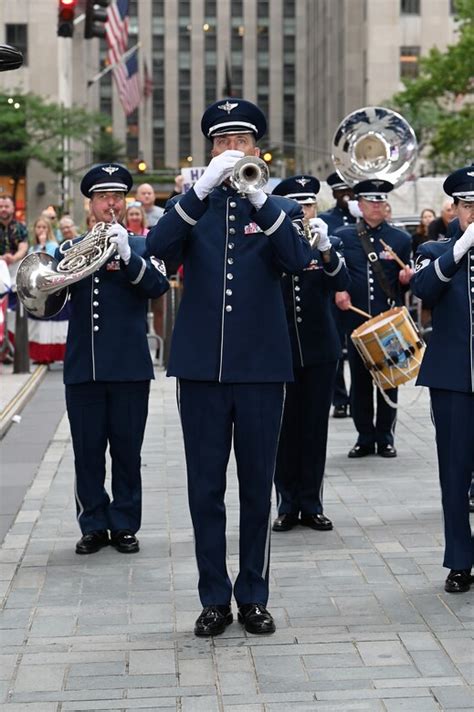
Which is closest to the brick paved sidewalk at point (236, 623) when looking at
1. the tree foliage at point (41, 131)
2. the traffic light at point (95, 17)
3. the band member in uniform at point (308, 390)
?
the band member in uniform at point (308, 390)

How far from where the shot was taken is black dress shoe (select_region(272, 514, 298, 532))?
8.51 meters

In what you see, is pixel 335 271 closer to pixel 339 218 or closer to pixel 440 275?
pixel 440 275

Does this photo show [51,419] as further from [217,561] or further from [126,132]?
[126,132]

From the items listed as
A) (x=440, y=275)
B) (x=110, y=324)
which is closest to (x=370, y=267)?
(x=110, y=324)

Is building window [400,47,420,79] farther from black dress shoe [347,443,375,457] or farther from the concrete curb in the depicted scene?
black dress shoe [347,443,375,457]

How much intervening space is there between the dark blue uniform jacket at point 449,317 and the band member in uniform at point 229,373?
93 centimetres

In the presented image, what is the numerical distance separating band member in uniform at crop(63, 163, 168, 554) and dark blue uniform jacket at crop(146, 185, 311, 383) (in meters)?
1.64

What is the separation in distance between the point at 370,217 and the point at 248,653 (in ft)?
19.3

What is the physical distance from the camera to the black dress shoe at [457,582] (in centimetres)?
687

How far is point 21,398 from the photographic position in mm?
14906

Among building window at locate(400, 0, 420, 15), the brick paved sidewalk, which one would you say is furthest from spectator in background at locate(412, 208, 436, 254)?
building window at locate(400, 0, 420, 15)

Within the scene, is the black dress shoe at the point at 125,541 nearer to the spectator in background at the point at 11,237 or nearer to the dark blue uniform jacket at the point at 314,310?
the dark blue uniform jacket at the point at 314,310

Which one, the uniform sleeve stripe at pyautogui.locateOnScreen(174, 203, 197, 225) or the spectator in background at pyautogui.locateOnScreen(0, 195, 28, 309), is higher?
the uniform sleeve stripe at pyautogui.locateOnScreen(174, 203, 197, 225)

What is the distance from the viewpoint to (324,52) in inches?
4144
